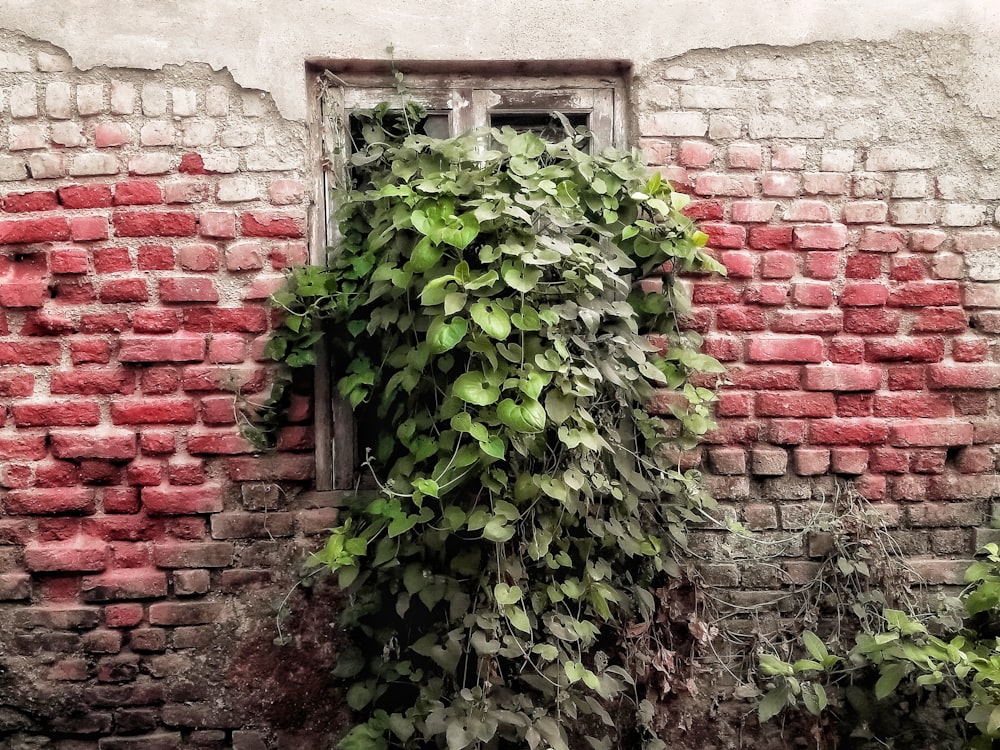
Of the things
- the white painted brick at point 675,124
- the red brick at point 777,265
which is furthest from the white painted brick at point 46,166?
the red brick at point 777,265

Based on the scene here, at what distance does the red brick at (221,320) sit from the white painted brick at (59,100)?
0.68 metres

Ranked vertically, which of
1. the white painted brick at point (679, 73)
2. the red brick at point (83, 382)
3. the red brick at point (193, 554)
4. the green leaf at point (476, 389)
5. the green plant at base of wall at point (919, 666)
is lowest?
the green plant at base of wall at point (919, 666)

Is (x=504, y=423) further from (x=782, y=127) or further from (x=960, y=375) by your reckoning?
(x=960, y=375)

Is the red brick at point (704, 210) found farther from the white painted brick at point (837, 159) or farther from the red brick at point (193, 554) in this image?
the red brick at point (193, 554)

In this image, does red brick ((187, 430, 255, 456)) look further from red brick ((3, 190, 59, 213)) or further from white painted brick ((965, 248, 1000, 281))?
white painted brick ((965, 248, 1000, 281))

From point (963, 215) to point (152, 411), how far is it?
258cm

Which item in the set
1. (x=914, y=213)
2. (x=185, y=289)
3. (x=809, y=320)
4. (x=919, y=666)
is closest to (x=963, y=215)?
(x=914, y=213)

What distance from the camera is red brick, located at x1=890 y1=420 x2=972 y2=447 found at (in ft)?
7.77

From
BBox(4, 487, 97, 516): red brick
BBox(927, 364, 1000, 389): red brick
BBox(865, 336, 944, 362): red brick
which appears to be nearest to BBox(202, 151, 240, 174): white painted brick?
BBox(4, 487, 97, 516): red brick

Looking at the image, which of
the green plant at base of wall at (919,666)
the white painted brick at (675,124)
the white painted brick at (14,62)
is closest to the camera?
the green plant at base of wall at (919,666)

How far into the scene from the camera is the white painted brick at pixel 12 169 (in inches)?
88.0

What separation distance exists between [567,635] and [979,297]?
1680mm

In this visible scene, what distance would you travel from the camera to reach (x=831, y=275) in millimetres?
2365

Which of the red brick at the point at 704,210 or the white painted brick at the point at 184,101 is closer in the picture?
the white painted brick at the point at 184,101
